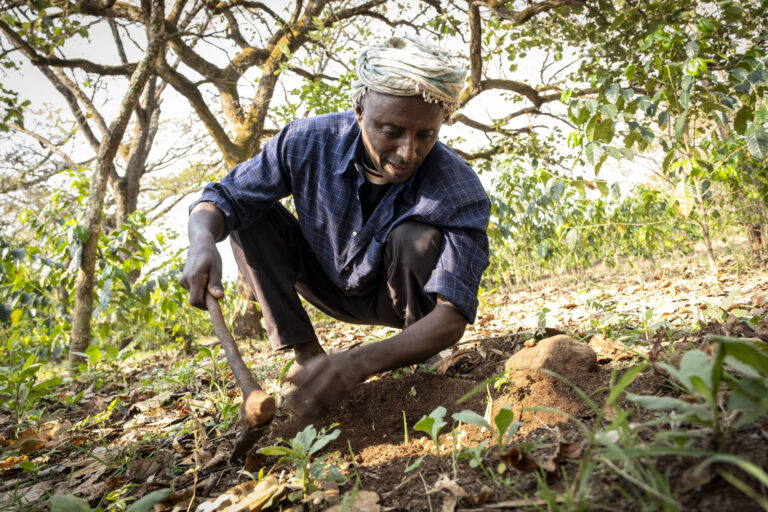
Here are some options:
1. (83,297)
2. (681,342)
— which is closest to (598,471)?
(681,342)

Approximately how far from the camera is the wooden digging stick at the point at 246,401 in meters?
1.22

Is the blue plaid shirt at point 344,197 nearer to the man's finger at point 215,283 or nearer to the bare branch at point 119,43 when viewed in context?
the man's finger at point 215,283

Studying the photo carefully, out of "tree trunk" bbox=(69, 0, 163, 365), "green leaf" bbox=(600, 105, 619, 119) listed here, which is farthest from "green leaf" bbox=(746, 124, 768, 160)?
"tree trunk" bbox=(69, 0, 163, 365)

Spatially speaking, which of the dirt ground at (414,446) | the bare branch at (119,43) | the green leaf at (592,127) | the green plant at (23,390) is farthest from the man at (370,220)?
the bare branch at (119,43)

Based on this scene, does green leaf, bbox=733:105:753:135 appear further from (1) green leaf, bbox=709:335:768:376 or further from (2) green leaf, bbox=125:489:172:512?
(2) green leaf, bbox=125:489:172:512

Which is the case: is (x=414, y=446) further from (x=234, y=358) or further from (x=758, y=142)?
(x=758, y=142)

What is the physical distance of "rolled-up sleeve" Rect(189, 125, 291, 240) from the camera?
1935 millimetres

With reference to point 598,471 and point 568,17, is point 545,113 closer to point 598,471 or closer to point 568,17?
point 568,17

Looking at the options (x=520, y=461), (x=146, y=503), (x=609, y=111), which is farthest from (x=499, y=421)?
(x=609, y=111)

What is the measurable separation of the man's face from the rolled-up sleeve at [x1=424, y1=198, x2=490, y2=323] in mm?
286

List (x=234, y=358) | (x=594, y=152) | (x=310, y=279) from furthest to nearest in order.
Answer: (x=594, y=152) < (x=310, y=279) < (x=234, y=358)

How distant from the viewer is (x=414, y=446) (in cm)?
129

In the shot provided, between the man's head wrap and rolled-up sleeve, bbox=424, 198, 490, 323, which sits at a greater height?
the man's head wrap

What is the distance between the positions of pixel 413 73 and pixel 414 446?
1.20 metres
